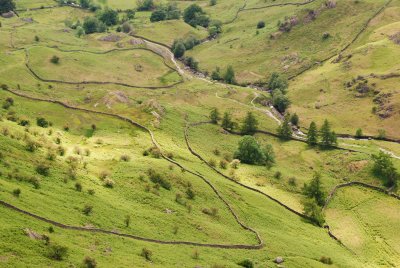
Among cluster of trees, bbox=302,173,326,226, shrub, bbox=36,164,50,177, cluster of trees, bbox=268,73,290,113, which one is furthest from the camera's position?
cluster of trees, bbox=268,73,290,113

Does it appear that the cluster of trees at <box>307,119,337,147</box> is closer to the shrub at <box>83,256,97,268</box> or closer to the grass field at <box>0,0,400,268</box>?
the grass field at <box>0,0,400,268</box>

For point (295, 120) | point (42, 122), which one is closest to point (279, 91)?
point (295, 120)

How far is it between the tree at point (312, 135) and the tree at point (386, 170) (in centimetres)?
2414

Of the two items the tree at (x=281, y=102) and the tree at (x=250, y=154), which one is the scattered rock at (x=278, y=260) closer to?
the tree at (x=250, y=154)

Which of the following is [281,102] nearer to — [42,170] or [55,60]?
[55,60]

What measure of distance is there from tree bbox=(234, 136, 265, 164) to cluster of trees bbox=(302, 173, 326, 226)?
1832 cm

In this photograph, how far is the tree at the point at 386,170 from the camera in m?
126

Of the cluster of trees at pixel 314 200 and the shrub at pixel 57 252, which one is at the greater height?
the shrub at pixel 57 252

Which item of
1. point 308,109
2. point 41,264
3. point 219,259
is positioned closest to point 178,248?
point 219,259

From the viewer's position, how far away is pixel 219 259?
73.1m

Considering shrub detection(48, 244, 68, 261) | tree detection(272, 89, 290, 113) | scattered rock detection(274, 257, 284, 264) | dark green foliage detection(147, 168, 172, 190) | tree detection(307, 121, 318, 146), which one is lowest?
tree detection(272, 89, 290, 113)

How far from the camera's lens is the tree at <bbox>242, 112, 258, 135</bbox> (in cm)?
15712

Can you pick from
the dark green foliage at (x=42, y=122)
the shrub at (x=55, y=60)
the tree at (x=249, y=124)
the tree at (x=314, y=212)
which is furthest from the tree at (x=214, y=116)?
the shrub at (x=55, y=60)

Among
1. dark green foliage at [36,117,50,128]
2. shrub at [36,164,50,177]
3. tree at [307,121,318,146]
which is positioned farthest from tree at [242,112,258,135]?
shrub at [36,164,50,177]
